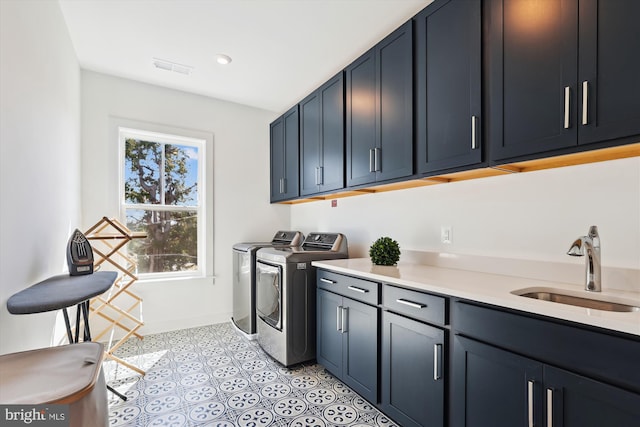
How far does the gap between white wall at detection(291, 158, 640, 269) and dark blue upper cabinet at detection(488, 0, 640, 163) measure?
35cm

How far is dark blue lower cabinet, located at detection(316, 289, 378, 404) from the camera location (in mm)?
1883

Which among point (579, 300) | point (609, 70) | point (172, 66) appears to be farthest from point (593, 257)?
point (172, 66)

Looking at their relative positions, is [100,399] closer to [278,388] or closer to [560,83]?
[278,388]

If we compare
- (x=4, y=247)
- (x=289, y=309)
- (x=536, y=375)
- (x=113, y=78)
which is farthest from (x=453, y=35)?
(x=113, y=78)

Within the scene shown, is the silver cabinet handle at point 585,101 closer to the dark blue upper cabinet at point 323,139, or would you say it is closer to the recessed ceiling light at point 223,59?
the dark blue upper cabinet at point 323,139

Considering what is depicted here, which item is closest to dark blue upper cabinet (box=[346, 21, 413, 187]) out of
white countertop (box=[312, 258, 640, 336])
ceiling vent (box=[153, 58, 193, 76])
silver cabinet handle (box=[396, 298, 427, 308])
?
white countertop (box=[312, 258, 640, 336])

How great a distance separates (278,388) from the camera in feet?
7.20

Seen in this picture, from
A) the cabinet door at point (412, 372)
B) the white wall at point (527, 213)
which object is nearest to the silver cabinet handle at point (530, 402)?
the cabinet door at point (412, 372)

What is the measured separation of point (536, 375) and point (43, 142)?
267cm

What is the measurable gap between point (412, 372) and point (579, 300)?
863 mm

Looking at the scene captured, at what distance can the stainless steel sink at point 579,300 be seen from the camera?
4.10 feet

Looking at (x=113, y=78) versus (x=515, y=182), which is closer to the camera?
(x=515, y=182)

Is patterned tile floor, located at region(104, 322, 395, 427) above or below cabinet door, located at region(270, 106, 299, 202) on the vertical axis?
below

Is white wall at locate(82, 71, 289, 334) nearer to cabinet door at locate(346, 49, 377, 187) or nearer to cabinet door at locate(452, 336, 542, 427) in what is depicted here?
cabinet door at locate(346, 49, 377, 187)
